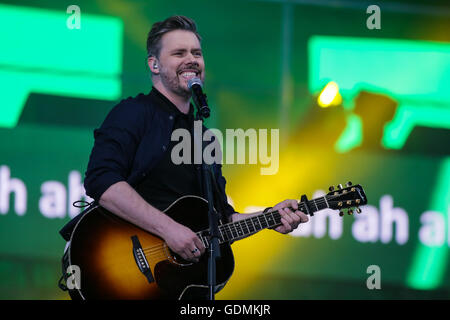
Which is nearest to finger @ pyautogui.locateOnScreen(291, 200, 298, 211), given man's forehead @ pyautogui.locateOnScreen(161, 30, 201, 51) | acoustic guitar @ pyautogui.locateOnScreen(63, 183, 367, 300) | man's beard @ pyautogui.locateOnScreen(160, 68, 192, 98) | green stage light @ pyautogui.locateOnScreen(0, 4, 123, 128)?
acoustic guitar @ pyautogui.locateOnScreen(63, 183, 367, 300)

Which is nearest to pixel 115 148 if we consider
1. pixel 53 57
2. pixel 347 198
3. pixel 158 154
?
pixel 158 154

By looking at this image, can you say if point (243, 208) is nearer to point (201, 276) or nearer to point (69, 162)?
point (69, 162)

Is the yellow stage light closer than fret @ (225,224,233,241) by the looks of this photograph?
No

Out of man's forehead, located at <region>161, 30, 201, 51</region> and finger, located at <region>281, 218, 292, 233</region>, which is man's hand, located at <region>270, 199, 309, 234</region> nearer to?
finger, located at <region>281, 218, 292, 233</region>

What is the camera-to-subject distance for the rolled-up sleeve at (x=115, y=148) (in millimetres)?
2703

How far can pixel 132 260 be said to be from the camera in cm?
274

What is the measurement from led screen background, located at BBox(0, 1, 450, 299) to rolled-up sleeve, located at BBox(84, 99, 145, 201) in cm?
171

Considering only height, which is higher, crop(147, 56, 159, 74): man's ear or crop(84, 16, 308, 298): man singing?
crop(147, 56, 159, 74): man's ear

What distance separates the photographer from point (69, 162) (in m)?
4.51

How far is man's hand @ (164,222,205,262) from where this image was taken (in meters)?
2.68

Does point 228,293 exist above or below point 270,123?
below

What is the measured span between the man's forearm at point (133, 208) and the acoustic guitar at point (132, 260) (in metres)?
0.07
